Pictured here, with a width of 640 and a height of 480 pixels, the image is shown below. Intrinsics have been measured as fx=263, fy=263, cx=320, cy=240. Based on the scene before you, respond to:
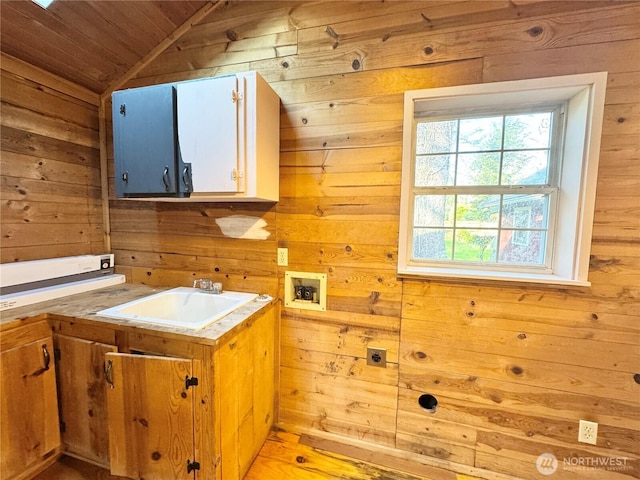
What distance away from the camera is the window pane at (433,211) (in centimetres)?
156

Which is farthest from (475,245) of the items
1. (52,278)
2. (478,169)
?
(52,278)

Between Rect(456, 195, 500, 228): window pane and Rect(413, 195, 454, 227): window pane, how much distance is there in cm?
5

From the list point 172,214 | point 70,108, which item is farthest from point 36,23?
point 172,214

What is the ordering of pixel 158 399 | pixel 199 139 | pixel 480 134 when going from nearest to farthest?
pixel 158 399 < pixel 199 139 < pixel 480 134

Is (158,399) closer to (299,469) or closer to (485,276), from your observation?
(299,469)

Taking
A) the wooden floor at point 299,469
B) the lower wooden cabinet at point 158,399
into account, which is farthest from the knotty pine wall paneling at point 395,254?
the lower wooden cabinet at point 158,399

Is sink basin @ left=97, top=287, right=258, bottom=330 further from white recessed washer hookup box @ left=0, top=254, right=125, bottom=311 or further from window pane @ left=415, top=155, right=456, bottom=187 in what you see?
window pane @ left=415, top=155, right=456, bottom=187

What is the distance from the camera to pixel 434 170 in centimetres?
157

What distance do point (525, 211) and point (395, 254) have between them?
757mm

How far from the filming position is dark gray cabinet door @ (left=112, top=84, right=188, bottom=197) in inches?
55.8

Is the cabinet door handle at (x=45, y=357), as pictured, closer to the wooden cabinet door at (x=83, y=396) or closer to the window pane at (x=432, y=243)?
the wooden cabinet door at (x=83, y=396)

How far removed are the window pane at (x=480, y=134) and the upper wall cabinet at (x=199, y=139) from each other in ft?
3.60

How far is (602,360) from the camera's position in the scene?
127cm

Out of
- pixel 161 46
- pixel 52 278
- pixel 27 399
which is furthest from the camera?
pixel 161 46
